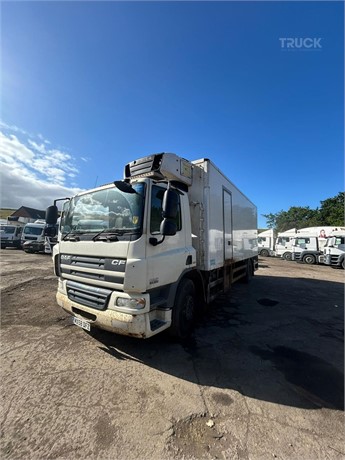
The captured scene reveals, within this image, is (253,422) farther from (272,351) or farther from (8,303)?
(8,303)

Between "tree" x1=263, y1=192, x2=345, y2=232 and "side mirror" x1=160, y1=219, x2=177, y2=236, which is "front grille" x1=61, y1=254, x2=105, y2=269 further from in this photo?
"tree" x1=263, y1=192, x2=345, y2=232

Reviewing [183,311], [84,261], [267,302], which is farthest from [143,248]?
[267,302]

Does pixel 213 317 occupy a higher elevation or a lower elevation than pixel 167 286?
lower

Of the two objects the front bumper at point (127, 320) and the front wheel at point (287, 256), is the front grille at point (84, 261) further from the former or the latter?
the front wheel at point (287, 256)

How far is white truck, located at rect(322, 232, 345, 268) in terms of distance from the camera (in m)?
16.6

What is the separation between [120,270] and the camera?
9.95ft

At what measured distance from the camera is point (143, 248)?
3.07 meters

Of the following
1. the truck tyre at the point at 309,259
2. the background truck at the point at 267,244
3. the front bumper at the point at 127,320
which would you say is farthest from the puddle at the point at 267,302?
the background truck at the point at 267,244

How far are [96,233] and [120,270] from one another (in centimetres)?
79

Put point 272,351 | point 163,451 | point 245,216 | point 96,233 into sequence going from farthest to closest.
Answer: point 245,216 < point 272,351 < point 96,233 < point 163,451

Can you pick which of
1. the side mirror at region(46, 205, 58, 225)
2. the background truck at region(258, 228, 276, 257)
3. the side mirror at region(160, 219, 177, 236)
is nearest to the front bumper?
the side mirror at region(160, 219, 177, 236)

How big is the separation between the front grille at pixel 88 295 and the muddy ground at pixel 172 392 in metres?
0.80

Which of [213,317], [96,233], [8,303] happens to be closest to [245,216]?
[213,317]

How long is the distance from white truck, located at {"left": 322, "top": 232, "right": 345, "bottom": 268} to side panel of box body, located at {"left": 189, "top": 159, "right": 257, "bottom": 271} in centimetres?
1450
